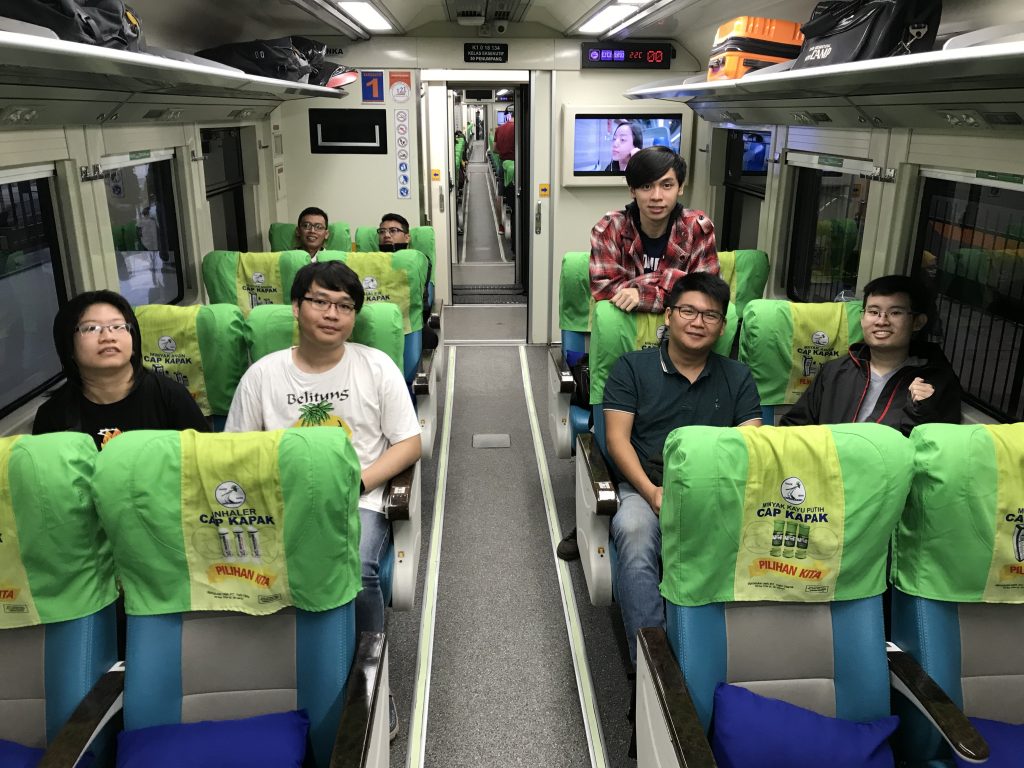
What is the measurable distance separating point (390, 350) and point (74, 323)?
1.23 m

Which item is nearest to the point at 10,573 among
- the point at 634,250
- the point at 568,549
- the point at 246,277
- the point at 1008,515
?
the point at 1008,515

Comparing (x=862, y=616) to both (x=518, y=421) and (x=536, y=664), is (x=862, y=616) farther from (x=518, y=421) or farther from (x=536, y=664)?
(x=518, y=421)

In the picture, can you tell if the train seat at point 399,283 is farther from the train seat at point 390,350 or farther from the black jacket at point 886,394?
the black jacket at point 886,394

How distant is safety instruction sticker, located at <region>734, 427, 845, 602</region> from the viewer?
1.90 metres

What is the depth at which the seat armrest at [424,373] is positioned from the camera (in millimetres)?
4160

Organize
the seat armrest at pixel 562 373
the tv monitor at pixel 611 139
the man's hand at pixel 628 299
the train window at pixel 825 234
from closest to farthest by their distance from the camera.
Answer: the man's hand at pixel 628 299
the seat armrest at pixel 562 373
the train window at pixel 825 234
the tv monitor at pixel 611 139

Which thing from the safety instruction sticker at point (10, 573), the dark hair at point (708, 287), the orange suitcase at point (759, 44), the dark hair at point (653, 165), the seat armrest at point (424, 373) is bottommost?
the seat armrest at point (424, 373)

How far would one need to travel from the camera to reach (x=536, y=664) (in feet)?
10.3

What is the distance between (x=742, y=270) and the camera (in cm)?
476

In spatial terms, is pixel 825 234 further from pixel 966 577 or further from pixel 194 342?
pixel 194 342

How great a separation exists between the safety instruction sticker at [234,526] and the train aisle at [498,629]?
1132mm

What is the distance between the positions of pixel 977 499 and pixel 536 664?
1.83m

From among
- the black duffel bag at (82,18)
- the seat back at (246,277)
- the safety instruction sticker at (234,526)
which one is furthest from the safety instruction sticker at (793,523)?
the seat back at (246,277)

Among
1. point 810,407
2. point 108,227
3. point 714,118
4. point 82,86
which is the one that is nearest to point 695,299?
point 810,407
